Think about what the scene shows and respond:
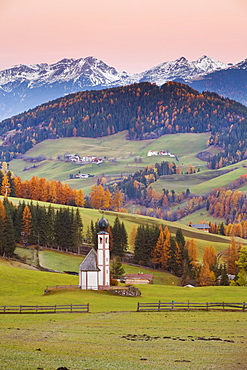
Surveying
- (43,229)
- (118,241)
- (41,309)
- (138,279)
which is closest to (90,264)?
(138,279)

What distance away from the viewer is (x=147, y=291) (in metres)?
85.9

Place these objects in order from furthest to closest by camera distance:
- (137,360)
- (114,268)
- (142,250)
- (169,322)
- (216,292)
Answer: (142,250)
(114,268)
(216,292)
(169,322)
(137,360)

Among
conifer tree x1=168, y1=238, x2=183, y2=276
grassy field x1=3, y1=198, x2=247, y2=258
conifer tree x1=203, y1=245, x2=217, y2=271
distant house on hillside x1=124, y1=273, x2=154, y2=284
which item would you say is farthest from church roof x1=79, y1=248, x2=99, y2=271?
grassy field x1=3, y1=198, x2=247, y2=258

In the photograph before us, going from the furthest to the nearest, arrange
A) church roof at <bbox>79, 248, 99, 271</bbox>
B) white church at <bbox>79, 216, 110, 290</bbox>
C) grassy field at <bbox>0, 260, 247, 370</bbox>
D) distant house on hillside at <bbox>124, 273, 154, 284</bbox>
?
distant house on hillside at <bbox>124, 273, 154, 284</bbox>, church roof at <bbox>79, 248, 99, 271</bbox>, white church at <bbox>79, 216, 110, 290</bbox>, grassy field at <bbox>0, 260, 247, 370</bbox>

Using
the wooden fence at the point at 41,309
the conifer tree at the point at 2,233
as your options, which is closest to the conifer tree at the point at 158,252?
the conifer tree at the point at 2,233

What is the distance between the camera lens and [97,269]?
8556 cm

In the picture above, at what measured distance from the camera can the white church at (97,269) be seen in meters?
84.4

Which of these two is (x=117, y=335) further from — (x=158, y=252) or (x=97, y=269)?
(x=158, y=252)

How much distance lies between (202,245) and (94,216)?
116 ft

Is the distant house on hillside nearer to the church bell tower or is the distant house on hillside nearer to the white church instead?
the church bell tower

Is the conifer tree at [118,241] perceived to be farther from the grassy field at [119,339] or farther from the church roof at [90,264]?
the grassy field at [119,339]

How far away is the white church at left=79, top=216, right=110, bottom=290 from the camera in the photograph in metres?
84.4

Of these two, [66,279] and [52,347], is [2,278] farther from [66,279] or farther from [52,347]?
[52,347]

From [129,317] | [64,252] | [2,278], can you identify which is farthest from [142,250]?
[129,317]
